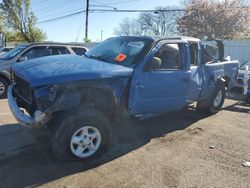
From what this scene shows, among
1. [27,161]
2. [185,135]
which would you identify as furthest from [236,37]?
[27,161]

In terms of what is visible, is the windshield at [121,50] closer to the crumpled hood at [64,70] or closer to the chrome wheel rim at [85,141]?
the crumpled hood at [64,70]

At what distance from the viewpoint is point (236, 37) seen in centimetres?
3428

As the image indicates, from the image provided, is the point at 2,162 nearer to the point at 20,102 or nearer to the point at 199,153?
the point at 20,102

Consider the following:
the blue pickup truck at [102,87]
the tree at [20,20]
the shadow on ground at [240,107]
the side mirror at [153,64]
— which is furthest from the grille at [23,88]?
the tree at [20,20]

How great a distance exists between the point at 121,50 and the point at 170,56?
968mm

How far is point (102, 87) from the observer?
463cm

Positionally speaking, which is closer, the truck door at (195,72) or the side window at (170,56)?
the side window at (170,56)

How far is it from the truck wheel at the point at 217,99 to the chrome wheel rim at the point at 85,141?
12.7 feet

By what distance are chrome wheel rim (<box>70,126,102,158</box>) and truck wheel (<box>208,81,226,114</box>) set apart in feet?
12.7

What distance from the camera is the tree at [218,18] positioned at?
33.2 meters

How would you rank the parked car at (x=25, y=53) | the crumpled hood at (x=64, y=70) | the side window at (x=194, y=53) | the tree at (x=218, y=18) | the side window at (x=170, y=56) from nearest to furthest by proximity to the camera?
the crumpled hood at (x=64, y=70), the side window at (x=170, y=56), the side window at (x=194, y=53), the parked car at (x=25, y=53), the tree at (x=218, y=18)

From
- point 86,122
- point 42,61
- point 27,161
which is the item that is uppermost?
point 42,61

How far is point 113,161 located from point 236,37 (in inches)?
1299

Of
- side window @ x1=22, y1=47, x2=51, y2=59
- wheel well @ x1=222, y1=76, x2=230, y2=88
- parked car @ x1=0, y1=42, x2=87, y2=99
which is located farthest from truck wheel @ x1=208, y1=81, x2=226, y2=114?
side window @ x1=22, y1=47, x2=51, y2=59
